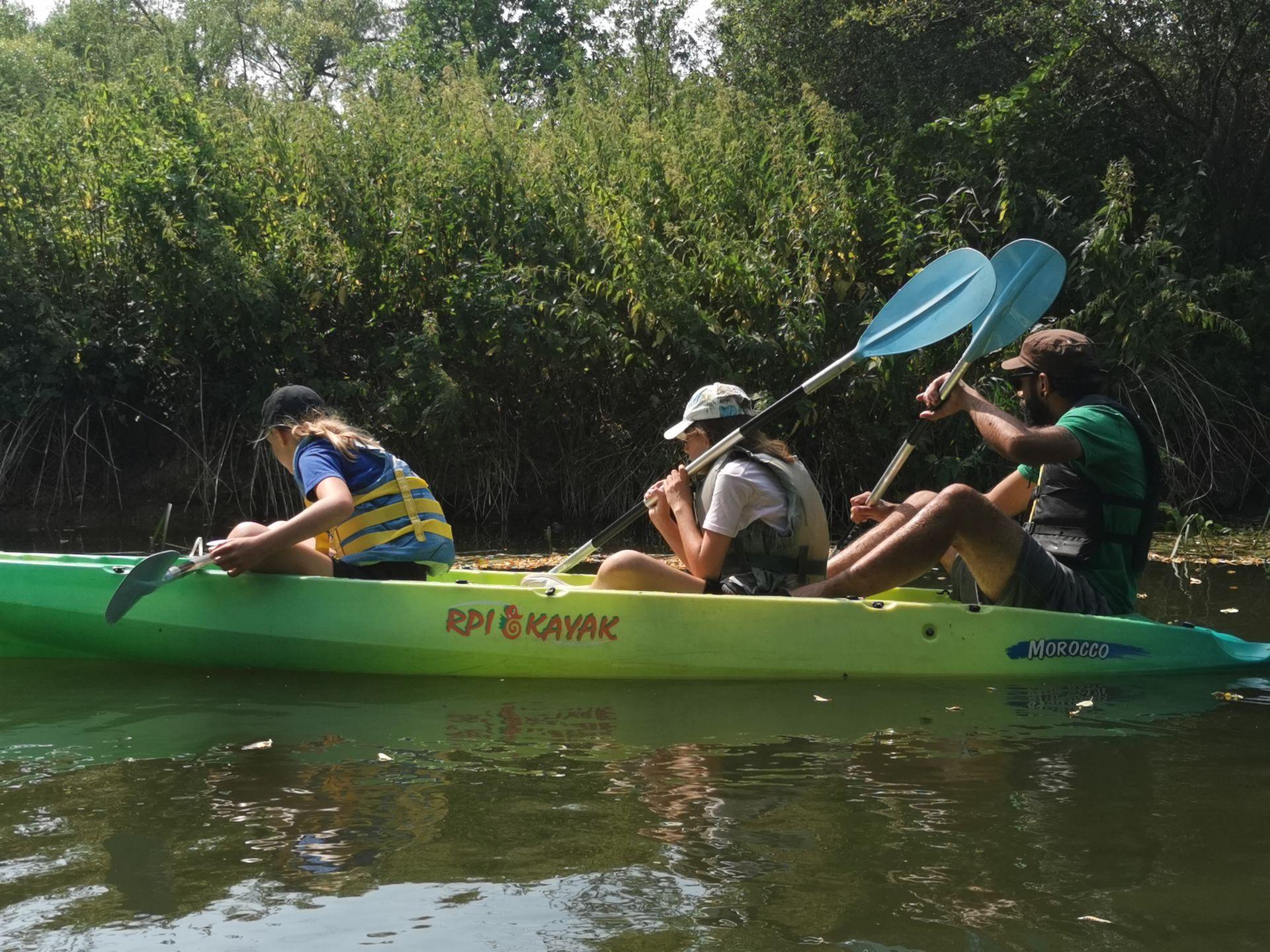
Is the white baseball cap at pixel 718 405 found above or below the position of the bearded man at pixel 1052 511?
above

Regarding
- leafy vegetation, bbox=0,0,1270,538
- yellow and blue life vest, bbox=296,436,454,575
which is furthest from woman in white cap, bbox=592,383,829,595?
leafy vegetation, bbox=0,0,1270,538

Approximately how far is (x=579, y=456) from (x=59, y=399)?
12.7ft

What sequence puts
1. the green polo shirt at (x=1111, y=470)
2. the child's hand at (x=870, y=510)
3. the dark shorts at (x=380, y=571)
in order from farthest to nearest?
the child's hand at (x=870, y=510), the dark shorts at (x=380, y=571), the green polo shirt at (x=1111, y=470)

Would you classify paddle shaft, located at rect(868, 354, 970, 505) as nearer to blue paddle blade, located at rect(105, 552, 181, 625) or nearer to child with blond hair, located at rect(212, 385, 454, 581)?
child with blond hair, located at rect(212, 385, 454, 581)

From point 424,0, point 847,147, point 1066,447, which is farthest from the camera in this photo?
point 424,0

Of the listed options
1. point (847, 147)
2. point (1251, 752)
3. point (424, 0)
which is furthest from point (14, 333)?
point (424, 0)

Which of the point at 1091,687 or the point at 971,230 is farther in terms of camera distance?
the point at 971,230

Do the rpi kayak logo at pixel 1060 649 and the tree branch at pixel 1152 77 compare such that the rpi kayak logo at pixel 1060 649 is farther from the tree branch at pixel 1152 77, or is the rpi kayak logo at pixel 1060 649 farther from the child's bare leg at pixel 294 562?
the tree branch at pixel 1152 77

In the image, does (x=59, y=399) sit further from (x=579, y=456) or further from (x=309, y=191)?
(x=579, y=456)

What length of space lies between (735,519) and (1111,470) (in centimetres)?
128

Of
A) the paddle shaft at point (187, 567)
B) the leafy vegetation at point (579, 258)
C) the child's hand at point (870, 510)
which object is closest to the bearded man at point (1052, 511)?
the child's hand at point (870, 510)

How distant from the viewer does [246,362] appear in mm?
9508

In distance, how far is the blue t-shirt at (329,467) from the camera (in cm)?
450

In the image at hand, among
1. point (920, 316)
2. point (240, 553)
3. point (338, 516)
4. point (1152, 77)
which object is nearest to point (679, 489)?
point (338, 516)
